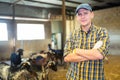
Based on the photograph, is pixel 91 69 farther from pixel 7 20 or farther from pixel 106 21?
pixel 106 21

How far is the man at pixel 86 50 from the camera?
1.18 metres

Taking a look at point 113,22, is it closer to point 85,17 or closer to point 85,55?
point 85,17

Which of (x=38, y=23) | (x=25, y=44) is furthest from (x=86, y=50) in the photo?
(x=38, y=23)

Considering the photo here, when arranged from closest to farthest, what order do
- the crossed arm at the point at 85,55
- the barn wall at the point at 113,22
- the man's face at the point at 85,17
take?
the crossed arm at the point at 85,55 → the man's face at the point at 85,17 → the barn wall at the point at 113,22

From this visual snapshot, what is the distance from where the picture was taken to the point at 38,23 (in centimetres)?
973

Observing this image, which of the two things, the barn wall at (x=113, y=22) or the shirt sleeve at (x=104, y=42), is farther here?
the barn wall at (x=113, y=22)

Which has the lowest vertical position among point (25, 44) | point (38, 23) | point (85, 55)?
point (25, 44)

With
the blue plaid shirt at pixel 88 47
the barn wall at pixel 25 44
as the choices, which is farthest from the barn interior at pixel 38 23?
the blue plaid shirt at pixel 88 47

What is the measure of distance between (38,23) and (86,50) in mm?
8724

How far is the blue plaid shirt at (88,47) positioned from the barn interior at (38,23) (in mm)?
7089

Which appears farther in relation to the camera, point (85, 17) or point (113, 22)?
point (113, 22)

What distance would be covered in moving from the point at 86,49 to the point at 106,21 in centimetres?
913

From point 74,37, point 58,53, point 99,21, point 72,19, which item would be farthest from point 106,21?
point 74,37

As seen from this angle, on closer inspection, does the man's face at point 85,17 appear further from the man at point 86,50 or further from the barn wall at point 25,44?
the barn wall at point 25,44
